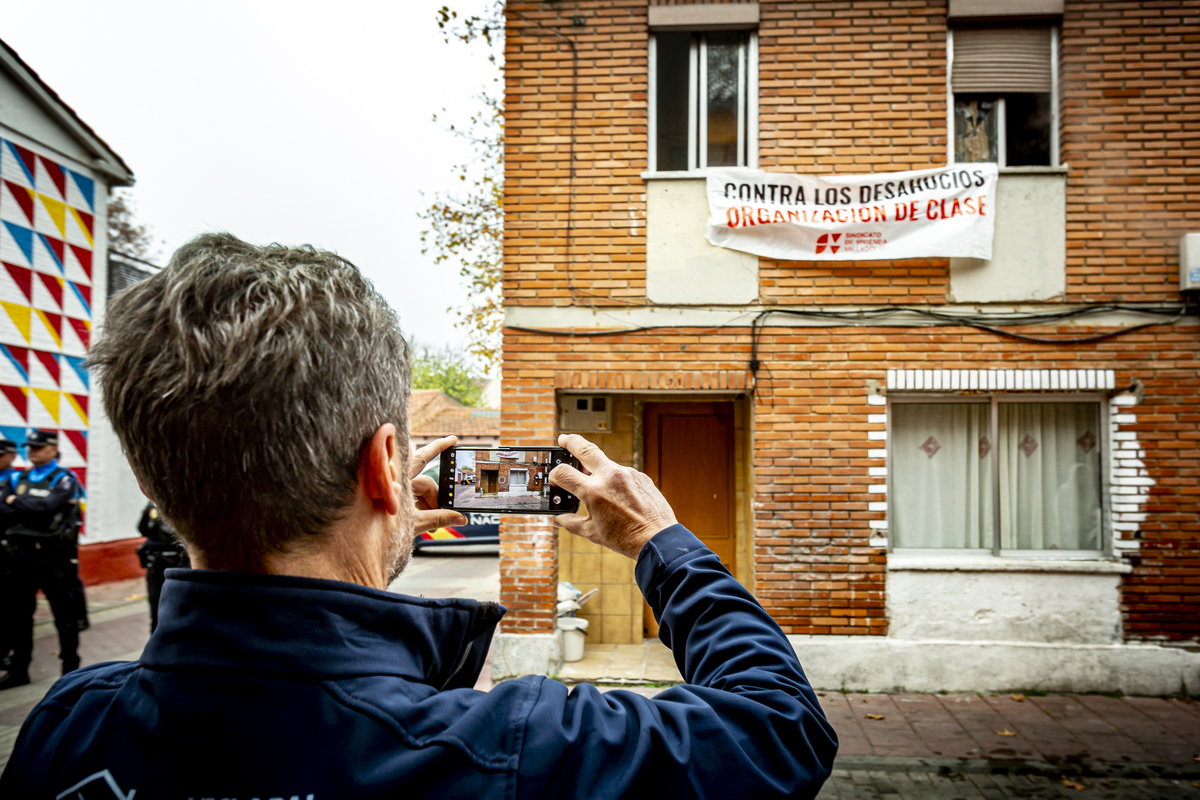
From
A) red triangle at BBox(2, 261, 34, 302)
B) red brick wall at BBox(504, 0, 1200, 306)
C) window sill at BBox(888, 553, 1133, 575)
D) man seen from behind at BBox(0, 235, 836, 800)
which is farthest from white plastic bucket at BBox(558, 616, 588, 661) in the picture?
red triangle at BBox(2, 261, 34, 302)

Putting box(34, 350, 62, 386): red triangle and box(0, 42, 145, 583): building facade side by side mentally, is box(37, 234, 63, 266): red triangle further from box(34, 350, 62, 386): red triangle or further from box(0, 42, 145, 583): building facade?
box(34, 350, 62, 386): red triangle

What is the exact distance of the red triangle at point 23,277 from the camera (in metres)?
8.65

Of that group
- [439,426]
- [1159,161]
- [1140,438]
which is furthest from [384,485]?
[439,426]

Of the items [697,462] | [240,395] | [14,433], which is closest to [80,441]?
[14,433]

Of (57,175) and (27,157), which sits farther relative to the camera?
(57,175)

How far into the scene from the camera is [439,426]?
30.8m

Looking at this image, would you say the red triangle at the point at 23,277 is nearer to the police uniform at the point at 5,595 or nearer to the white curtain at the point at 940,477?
the police uniform at the point at 5,595

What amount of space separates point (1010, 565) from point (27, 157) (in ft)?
39.7

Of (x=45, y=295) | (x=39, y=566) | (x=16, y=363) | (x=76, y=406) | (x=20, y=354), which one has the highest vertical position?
(x=45, y=295)

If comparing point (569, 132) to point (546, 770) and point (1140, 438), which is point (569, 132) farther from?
point (546, 770)

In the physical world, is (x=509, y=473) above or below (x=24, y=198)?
below

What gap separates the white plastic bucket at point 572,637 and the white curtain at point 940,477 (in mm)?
3062

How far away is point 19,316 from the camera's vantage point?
8758 millimetres

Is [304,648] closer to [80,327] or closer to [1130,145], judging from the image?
[1130,145]
